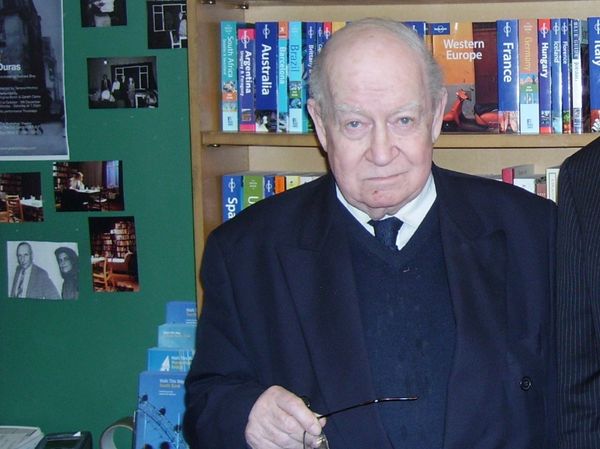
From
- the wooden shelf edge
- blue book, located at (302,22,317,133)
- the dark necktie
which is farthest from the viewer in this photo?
blue book, located at (302,22,317,133)

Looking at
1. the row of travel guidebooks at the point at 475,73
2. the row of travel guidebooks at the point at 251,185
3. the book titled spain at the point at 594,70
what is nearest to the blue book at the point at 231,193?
the row of travel guidebooks at the point at 251,185

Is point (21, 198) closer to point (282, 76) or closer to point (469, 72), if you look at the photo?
point (282, 76)

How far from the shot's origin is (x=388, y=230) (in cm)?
151

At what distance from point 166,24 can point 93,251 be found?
0.66m

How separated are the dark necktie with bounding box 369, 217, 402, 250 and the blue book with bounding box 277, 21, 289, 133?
62 cm

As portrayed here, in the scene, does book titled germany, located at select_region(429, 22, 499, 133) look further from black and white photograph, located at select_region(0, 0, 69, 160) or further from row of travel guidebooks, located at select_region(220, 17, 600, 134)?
black and white photograph, located at select_region(0, 0, 69, 160)

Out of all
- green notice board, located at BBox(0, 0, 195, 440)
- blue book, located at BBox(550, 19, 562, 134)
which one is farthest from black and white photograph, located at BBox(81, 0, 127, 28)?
blue book, located at BBox(550, 19, 562, 134)

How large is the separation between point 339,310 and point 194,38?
77 centimetres

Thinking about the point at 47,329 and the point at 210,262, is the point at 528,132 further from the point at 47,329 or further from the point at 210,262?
the point at 47,329

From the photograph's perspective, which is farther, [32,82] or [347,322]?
[32,82]

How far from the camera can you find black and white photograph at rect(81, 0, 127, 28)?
7.88 feet

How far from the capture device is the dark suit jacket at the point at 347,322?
1418mm

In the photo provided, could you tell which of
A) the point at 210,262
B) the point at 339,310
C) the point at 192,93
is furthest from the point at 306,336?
the point at 192,93

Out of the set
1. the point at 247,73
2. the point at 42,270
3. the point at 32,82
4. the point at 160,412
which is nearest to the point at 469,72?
the point at 247,73
